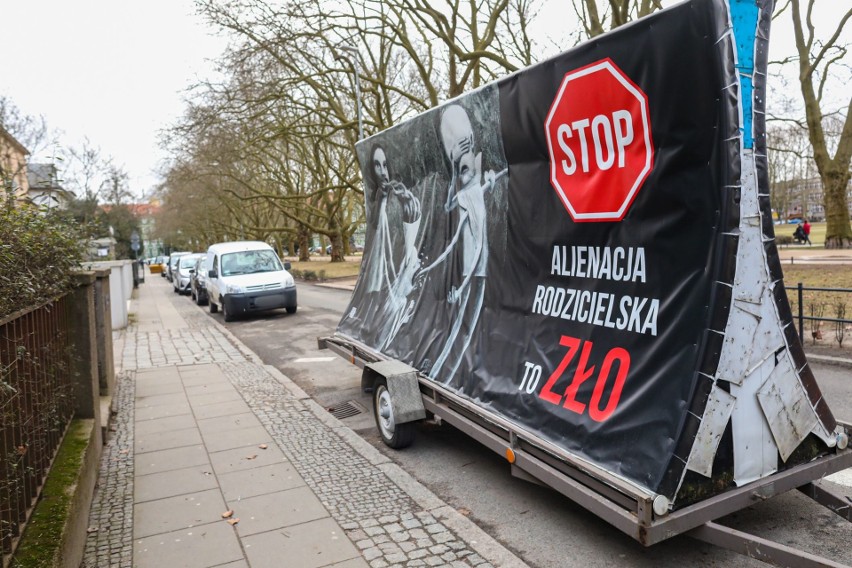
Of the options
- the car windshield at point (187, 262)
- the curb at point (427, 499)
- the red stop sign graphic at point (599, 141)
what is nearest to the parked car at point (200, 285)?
the car windshield at point (187, 262)

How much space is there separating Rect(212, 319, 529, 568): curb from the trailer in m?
0.51

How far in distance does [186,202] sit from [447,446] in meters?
42.8

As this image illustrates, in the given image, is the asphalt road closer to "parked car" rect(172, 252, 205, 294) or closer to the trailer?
the trailer

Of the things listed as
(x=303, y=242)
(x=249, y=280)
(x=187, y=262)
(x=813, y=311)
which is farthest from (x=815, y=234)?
(x=249, y=280)

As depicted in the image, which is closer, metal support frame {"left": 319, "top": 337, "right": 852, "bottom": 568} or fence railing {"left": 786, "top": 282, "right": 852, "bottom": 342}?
metal support frame {"left": 319, "top": 337, "right": 852, "bottom": 568}

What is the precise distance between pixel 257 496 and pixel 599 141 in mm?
3639

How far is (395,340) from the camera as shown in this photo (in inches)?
252

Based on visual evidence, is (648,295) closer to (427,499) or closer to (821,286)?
(427,499)

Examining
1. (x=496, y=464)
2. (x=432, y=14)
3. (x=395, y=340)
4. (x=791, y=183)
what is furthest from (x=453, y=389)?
(x=791, y=183)

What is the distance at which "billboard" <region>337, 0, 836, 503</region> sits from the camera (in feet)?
10.00

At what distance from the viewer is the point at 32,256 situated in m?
4.21

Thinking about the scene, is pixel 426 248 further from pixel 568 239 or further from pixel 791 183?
pixel 791 183

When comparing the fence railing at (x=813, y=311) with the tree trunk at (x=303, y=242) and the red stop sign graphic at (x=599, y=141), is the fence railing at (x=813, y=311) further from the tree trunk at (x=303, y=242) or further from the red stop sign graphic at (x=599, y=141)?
the tree trunk at (x=303, y=242)

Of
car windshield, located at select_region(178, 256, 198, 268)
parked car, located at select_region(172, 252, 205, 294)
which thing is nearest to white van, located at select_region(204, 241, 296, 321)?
parked car, located at select_region(172, 252, 205, 294)
